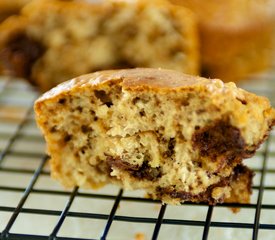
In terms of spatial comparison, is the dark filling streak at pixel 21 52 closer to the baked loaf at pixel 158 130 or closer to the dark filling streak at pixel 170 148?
the baked loaf at pixel 158 130

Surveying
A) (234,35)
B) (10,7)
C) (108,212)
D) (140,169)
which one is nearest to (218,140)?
(140,169)

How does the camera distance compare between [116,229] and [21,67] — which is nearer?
[116,229]

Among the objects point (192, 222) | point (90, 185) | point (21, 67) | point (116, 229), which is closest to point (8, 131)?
point (21, 67)

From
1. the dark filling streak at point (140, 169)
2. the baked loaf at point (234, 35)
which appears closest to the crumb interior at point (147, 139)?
the dark filling streak at point (140, 169)

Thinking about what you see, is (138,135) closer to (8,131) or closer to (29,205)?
(29,205)

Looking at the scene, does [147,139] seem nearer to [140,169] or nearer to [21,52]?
[140,169]
